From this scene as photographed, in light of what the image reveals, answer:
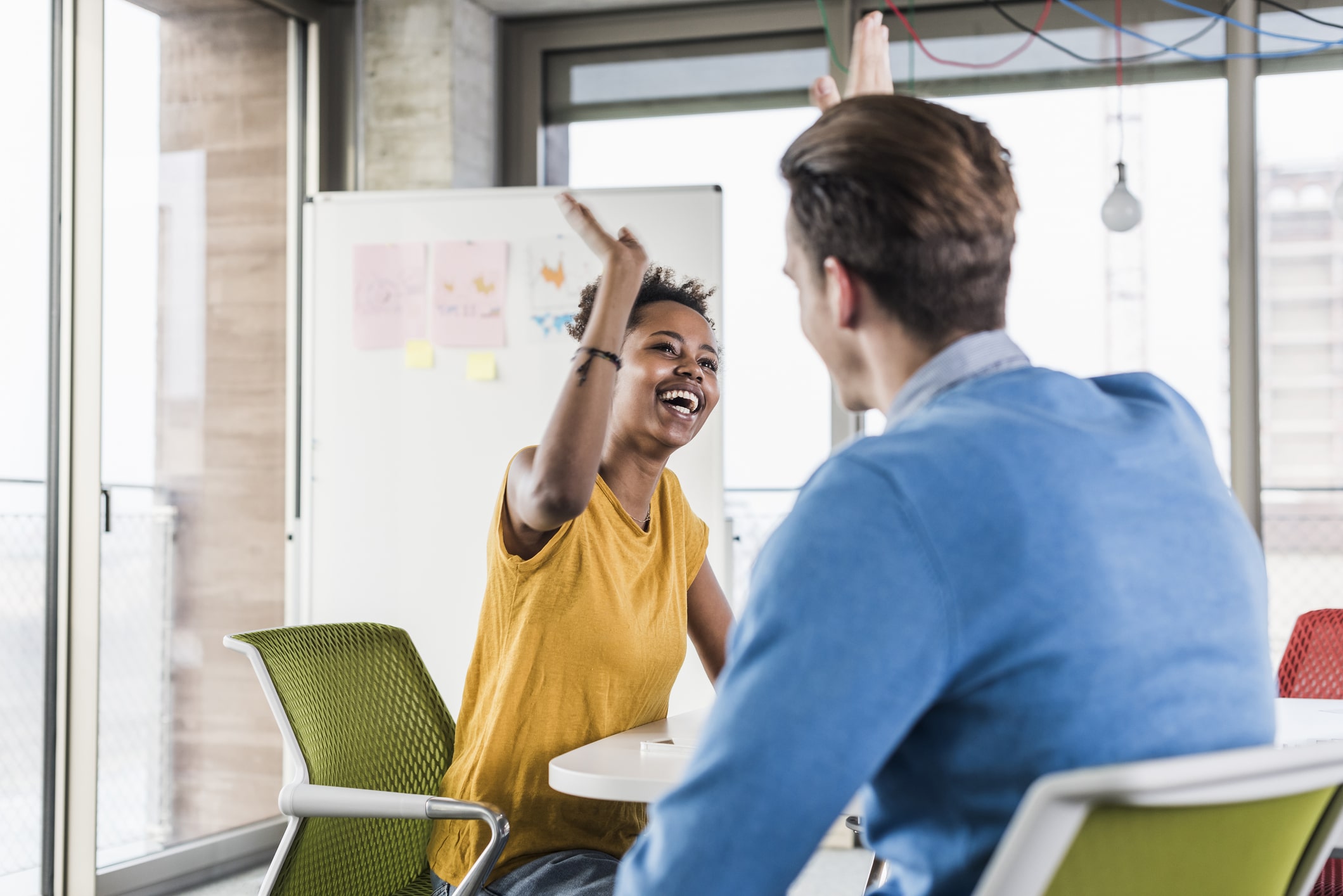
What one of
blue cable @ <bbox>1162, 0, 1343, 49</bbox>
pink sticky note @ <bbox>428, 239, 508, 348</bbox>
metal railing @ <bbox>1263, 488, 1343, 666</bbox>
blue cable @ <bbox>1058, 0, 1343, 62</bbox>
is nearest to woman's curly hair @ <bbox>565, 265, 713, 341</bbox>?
pink sticky note @ <bbox>428, 239, 508, 348</bbox>

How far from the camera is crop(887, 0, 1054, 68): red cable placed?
3613 mm

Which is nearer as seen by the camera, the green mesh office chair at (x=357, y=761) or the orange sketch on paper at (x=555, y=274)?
the green mesh office chair at (x=357, y=761)

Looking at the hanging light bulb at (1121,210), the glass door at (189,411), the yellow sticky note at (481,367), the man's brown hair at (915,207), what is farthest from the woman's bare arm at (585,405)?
the hanging light bulb at (1121,210)

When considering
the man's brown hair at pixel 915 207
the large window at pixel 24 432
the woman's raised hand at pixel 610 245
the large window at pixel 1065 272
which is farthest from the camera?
the large window at pixel 1065 272

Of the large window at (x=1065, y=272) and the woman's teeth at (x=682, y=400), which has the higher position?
the large window at (x=1065, y=272)

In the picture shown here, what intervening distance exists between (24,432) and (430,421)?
3.22 feet

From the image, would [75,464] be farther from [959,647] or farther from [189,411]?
[959,647]

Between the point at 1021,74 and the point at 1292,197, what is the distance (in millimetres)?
843

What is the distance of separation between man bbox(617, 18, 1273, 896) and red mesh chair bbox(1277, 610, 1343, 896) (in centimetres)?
173

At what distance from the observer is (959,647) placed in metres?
0.66

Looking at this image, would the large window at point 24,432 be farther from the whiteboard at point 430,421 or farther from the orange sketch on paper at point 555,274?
the orange sketch on paper at point 555,274

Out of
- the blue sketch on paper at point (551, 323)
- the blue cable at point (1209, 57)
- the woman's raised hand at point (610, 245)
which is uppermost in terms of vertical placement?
the blue cable at point (1209, 57)

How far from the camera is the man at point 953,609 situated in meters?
0.65

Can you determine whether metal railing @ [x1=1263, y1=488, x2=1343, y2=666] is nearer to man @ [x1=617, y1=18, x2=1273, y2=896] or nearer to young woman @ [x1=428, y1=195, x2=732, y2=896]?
young woman @ [x1=428, y1=195, x2=732, y2=896]
